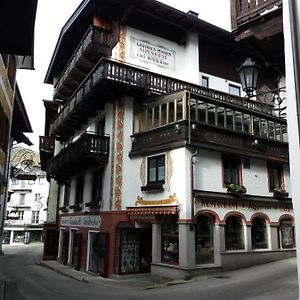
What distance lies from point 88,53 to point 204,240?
11811mm

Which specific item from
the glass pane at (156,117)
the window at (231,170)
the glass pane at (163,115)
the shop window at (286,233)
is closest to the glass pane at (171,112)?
the glass pane at (163,115)

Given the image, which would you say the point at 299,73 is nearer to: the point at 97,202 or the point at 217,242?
the point at 217,242

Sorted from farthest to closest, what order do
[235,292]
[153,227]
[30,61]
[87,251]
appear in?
[30,61]
[87,251]
[153,227]
[235,292]

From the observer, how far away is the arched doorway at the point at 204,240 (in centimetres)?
1672

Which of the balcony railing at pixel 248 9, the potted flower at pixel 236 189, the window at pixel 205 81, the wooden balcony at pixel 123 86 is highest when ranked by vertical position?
the window at pixel 205 81

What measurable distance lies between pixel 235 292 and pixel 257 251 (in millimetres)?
6565

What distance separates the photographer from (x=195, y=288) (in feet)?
45.3

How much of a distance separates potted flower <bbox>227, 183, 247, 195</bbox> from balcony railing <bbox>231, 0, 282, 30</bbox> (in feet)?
38.6

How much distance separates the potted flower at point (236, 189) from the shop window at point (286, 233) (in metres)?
3.68

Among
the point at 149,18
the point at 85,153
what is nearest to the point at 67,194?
the point at 85,153

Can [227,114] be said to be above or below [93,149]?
above

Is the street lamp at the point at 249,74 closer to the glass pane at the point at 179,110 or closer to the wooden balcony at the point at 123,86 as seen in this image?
the glass pane at the point at 179,110

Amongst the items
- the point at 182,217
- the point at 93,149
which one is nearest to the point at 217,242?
the point at 182,217

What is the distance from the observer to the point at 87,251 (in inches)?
837
